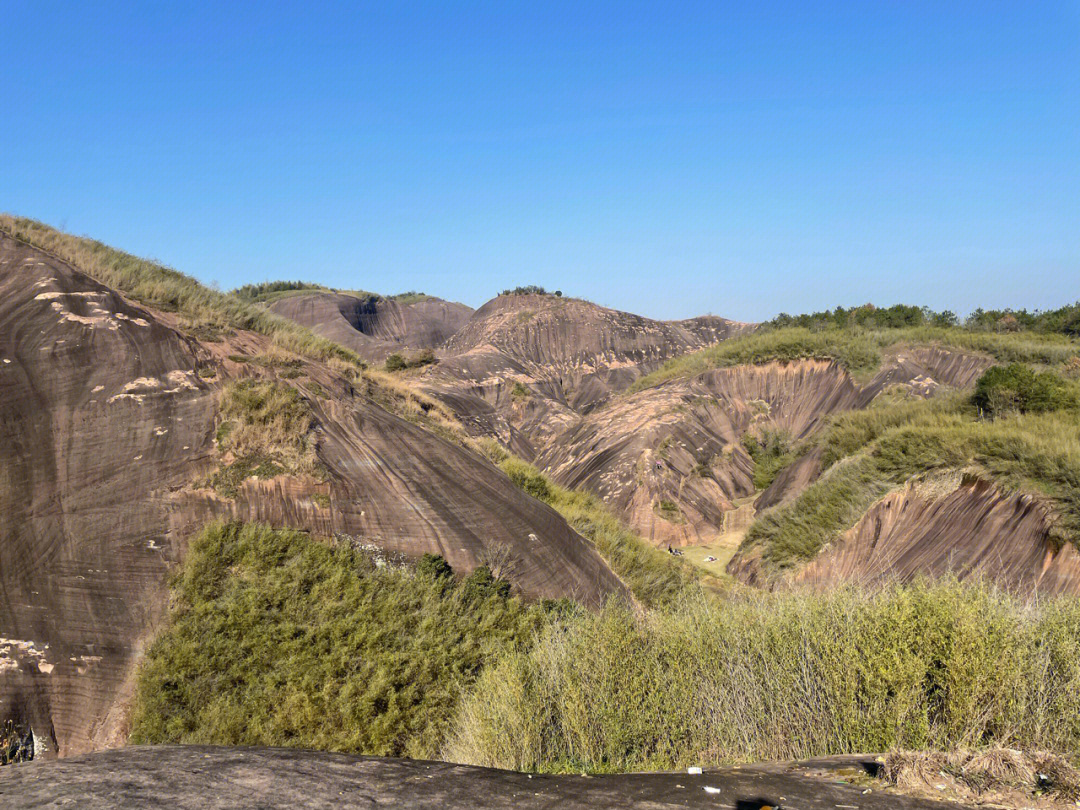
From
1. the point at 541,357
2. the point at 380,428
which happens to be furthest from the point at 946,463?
the point at 541,357

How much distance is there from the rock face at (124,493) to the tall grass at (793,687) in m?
4.26

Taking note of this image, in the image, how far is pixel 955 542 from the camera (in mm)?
13641

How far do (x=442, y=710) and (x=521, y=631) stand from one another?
2131mm

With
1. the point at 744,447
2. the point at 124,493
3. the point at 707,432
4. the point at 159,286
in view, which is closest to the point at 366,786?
the point at 124,493

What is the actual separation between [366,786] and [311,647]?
13.9 ft

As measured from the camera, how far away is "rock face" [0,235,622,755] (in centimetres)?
852

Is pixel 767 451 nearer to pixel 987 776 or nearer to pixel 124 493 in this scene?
pixel 124 493

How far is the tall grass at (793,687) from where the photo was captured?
575cm

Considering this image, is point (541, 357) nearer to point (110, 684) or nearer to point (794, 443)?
point (794, 443)

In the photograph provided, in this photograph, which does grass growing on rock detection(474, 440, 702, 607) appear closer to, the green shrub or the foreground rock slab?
the green shrub

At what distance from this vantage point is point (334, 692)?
823 centimetres

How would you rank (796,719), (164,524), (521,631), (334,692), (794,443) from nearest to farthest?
(796,719) → (334,692) → (164,524) → (521,631) → (794,443)

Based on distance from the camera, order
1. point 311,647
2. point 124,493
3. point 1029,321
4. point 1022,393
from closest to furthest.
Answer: point 311,647
point 124,493
point 1022,393
point 1029,321

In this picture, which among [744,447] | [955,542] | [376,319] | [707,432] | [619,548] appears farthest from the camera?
[376,319]
